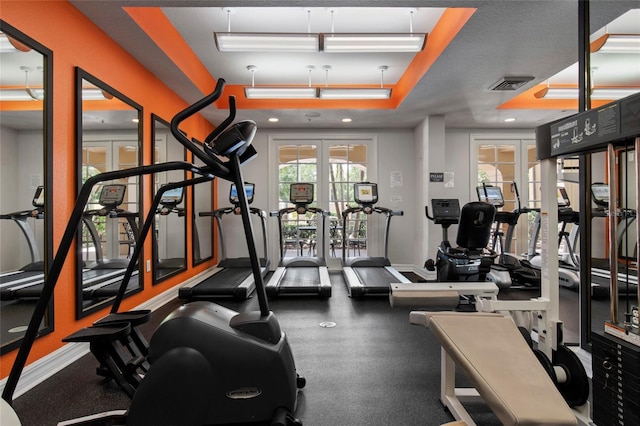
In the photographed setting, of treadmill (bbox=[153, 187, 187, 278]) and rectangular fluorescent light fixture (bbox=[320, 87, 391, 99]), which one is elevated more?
rectangular fluorescent light fixture (bbox=[320, 87, 391, 99])

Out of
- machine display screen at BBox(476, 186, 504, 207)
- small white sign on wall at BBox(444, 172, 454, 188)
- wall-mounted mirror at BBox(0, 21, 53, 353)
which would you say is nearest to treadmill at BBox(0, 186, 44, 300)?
wall-mounted mirror at BBox(0, 21, 53, 353)

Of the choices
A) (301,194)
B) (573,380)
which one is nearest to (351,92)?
(301,194)

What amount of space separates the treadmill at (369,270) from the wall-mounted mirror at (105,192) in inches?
103

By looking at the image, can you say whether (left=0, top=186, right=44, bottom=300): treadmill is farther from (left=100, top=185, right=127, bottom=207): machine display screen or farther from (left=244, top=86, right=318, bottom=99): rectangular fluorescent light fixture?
(left=244, top=86, right=318, bottom=99): rectangular fluorescent light fixture

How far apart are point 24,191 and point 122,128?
4.03 feet

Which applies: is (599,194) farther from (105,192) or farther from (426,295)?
(105,192)

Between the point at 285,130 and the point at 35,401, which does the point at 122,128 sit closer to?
the point at 35,401

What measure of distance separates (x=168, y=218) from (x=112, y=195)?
1167 mm

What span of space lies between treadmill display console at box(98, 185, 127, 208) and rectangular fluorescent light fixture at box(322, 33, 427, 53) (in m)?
2.48

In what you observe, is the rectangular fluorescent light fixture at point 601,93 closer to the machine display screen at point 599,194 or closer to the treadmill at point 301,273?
the machine display screen at point 599,194

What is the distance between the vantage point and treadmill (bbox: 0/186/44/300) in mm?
2199

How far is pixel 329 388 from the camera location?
2.16m

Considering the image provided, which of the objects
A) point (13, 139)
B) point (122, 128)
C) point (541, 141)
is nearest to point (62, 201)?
point (13, 139)

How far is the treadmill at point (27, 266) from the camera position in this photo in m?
2.20
